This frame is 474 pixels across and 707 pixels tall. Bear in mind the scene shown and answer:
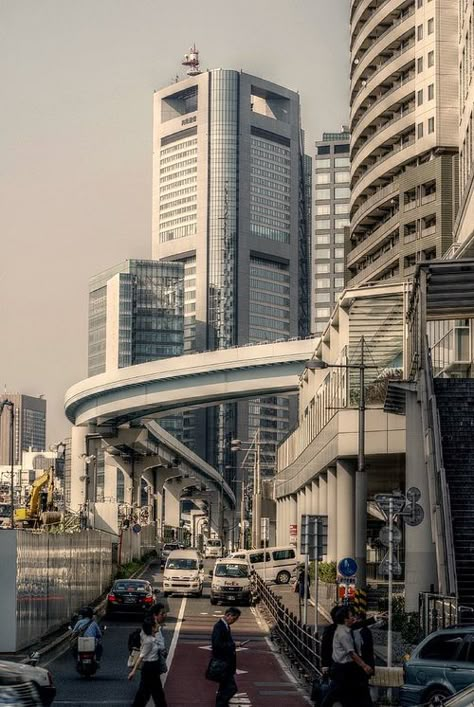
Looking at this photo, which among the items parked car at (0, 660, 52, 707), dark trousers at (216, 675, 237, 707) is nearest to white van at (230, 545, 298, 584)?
parked car at (0, 660, 52, 707)

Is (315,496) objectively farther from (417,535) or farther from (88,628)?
(88,628)

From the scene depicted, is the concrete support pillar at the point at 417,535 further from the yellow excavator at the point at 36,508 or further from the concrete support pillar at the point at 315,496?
the concrete support pillar at the point at 315,496

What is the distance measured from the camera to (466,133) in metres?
58.9

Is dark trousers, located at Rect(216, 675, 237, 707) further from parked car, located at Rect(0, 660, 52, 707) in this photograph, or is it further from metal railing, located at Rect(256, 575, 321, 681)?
metal railing, located at Rect(256, 575, 321, 681)

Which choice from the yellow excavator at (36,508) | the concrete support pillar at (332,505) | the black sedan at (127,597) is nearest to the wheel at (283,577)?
the concrete support pillar at (332,505)

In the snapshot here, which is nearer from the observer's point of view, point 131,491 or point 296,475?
point 296,475

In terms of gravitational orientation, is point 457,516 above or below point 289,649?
above

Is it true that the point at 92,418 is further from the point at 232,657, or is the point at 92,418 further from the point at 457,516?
the point at 232,657

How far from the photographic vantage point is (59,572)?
38.3 m

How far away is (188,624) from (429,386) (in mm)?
11040

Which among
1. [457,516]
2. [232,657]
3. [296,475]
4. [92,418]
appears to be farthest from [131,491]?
[232,657]

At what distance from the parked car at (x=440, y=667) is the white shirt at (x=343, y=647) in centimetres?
271

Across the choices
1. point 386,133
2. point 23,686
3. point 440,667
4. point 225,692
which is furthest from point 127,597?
point 386,133

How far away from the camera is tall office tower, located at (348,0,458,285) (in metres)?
94.1
